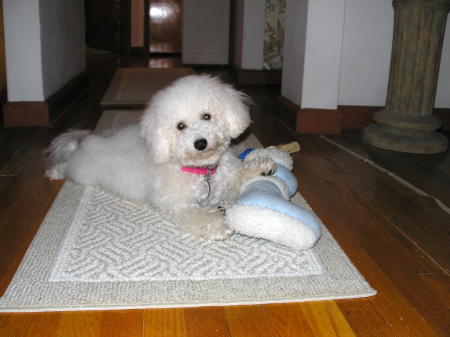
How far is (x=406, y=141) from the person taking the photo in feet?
8.95

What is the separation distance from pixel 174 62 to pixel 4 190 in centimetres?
532

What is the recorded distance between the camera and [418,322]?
1.17m

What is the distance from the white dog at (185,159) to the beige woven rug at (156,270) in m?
0.09

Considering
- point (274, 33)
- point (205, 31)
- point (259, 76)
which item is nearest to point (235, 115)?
point (259, 76)

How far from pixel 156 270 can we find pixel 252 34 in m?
4.18

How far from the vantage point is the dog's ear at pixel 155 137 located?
162cm

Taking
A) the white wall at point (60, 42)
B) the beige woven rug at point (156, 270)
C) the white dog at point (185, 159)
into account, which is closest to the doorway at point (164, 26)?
the white wall at point (60, 42)

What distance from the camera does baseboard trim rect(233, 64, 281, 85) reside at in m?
5.21

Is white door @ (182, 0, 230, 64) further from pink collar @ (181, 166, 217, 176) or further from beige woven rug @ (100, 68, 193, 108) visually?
pink collar @ (181, 166, 217, 176)

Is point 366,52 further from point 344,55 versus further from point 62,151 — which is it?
point 62,151

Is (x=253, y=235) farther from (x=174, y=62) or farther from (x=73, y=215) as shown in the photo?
(x=174, y=62)

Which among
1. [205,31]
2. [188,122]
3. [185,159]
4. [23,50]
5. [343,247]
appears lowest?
[343,247]

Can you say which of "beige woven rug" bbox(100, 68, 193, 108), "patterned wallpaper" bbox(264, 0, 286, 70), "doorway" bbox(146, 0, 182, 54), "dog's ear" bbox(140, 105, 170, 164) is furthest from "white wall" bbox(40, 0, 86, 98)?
"doorway" bbox(146, 0, 182, 54)

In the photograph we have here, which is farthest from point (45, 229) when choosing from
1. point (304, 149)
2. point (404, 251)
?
point (304, 149)
